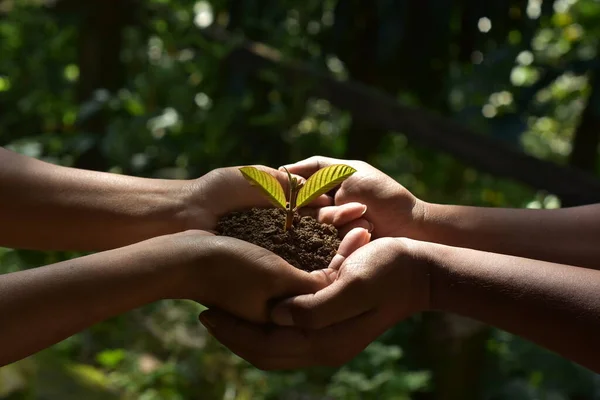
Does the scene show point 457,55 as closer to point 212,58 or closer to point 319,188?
point 212,58

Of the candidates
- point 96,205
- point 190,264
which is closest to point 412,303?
point 190,264

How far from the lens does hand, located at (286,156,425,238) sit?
138 cm

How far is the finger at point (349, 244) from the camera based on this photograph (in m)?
1.23

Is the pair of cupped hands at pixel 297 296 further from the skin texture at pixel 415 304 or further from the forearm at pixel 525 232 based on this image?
the forearm at pixel 525 232

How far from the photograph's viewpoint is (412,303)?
3.97ft

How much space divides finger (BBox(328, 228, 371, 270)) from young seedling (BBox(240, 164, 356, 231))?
95mm

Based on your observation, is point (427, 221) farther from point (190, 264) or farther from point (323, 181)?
point (190, 264)

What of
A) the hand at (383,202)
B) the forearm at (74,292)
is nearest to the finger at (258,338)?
the forearm at (74,292)

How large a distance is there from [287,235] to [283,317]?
0.22 meters

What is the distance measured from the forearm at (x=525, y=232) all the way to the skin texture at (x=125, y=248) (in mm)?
175

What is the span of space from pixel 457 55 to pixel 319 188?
1616 millimetres

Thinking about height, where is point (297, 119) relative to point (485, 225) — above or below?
above

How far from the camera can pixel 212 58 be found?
2.68 meters

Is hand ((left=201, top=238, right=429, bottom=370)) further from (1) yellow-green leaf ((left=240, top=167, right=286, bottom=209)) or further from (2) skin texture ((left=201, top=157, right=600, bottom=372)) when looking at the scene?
(1) yellow-green leaf ((left=240, top=167, right=286, bottom=209))
